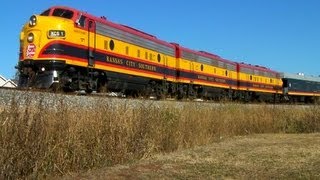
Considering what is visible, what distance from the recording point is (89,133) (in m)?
8.48

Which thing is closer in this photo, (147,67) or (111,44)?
(111,44)

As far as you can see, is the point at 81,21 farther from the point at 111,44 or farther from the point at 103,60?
the point at 111,44

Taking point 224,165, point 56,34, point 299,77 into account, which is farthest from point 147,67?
point 299,77

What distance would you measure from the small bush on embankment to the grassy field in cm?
40

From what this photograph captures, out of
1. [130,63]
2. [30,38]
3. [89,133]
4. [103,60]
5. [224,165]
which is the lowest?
[224,165]

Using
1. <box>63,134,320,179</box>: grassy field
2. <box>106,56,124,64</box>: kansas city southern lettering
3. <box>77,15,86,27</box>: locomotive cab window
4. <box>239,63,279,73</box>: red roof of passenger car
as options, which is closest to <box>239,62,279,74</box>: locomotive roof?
<box>239,63,279,73</box>: red roof of passenger car

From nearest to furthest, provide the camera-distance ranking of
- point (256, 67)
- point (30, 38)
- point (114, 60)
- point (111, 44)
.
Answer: point (30, 38) < point (111, 44) < point (114, 60) < point (256, 67)

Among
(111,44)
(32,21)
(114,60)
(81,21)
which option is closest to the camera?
(32,21)

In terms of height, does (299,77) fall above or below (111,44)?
above

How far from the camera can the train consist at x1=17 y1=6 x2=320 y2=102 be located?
55.8 ft

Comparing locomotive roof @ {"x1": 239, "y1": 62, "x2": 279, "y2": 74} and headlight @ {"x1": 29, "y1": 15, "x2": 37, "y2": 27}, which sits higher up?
locomotive roof @ {"x1": 239, "y1": 62, "x2": 279, "y2": 74}

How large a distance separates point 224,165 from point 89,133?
2.46 meters

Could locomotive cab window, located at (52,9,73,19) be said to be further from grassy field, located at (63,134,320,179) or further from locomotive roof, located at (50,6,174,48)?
grassy field, located at (63,134,320,179)

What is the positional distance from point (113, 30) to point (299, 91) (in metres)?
36.7
